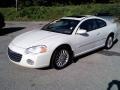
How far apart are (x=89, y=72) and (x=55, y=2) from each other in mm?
24249

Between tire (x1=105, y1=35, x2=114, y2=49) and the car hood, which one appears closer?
the car hood

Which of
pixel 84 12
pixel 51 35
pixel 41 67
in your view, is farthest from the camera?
pixel 84 12

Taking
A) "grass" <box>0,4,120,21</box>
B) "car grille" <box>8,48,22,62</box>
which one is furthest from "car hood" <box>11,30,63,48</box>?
"grass" <box>0,4,120,21</box>

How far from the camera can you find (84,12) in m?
21.7

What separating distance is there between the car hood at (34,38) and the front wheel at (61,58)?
447 mm

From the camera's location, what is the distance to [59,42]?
6969mm

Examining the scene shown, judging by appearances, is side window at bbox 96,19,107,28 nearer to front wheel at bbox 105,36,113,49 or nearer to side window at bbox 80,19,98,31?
side window at bbox 80,19,98,31

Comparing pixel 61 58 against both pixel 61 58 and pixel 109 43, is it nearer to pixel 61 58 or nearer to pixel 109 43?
pixel 61 58

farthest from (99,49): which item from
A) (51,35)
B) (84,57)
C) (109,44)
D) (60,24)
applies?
(51,35)

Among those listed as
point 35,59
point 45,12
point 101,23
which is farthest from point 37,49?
point 45,12

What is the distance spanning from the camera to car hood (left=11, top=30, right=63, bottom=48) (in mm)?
6891

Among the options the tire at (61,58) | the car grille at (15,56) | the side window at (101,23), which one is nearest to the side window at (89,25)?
the side window at (101,23)

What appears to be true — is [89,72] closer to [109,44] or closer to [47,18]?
[109,44]

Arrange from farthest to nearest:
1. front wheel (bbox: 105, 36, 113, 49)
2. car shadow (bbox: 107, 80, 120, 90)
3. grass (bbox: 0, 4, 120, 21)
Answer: grass (bbox: 0, 4, 120, 21)
front wheel (bbox: 105, 36, 113, 49)
car shadow (bbox: 107, 80, 120, 90)
